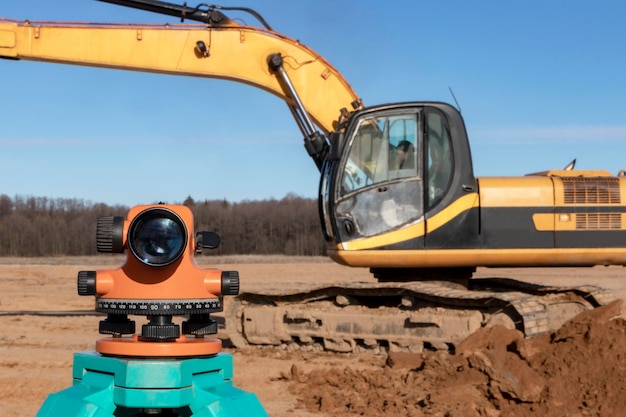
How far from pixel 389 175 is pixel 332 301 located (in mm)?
1831

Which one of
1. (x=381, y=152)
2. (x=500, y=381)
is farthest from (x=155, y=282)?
(x=381, y=152)

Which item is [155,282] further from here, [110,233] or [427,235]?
[427,235]

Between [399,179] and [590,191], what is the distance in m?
2.33

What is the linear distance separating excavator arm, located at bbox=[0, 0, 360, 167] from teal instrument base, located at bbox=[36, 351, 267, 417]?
8.96m

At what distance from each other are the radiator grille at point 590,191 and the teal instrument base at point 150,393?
8367mm

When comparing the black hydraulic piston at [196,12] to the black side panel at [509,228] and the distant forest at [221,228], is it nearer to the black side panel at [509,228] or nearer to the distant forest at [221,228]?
the black side panel at [509,228]

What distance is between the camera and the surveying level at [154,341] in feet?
6.63

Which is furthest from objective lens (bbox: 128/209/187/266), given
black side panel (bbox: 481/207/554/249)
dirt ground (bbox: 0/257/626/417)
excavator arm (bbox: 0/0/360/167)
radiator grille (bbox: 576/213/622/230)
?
excavator arm (bbox: 0/0/360/167)

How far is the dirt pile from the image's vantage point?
20.9 feet

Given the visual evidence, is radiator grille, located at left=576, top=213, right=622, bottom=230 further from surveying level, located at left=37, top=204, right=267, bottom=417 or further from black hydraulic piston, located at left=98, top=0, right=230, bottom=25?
surveying level, located at left=37, top=204, right=267, bottom=417

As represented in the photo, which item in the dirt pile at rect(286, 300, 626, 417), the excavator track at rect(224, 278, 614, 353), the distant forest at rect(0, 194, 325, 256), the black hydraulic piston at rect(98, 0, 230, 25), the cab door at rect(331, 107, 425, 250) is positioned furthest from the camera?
the distant forest at rect(0, 194, 325, 256)

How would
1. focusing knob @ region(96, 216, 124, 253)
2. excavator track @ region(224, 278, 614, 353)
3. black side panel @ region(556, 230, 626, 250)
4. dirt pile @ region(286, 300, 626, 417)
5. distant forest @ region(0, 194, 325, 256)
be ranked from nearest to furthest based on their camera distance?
focusing knob @ region(96, 216, 124, 253) → dirt pile @ region(286, 300, 626, 417) → excavator track @ region(224, 278, 614, 353) → black side panel @ region(556, 230, 626, 250) → distant forest @ region(0, 194, 325, 256)

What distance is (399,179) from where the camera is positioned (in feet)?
31.4

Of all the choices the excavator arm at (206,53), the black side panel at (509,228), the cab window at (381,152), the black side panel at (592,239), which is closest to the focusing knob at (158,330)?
the cab window at (381,152)
